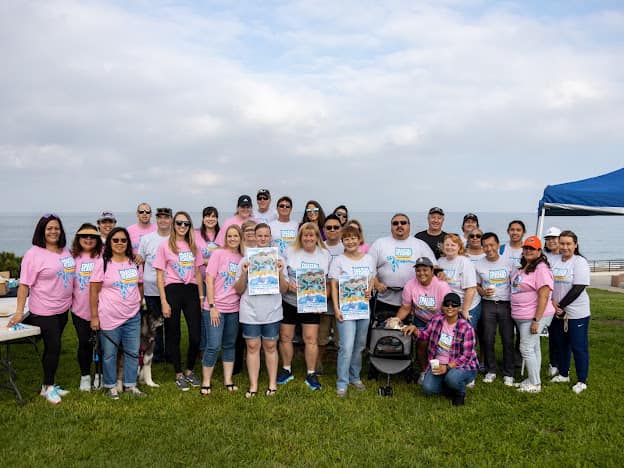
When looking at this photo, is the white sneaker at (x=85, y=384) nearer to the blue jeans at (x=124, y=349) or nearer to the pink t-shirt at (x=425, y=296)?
the blue jeans at (x=124, y=349)

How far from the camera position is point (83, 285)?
217 inches

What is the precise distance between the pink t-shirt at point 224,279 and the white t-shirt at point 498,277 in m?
3.05

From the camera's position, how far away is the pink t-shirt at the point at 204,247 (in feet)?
20.5

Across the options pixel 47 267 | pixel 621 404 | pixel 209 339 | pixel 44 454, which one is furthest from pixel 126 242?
pixel 621 404

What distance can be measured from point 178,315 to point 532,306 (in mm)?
4206

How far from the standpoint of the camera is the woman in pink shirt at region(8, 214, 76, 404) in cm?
524

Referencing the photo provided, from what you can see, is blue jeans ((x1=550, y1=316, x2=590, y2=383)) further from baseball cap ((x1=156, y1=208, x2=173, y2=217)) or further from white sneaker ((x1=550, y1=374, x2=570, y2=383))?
baseball cap ((x1=156, y1=208, x2=173, y2=217))

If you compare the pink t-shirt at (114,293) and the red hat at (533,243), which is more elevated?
the red hat at (533,243)

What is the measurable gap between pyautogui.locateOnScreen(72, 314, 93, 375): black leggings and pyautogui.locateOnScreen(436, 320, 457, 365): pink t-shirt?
3.97 m

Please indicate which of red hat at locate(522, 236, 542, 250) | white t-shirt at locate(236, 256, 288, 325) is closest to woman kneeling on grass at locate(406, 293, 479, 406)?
red hat at locate(522, 236, 542, 250)

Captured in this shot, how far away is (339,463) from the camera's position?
409 cm

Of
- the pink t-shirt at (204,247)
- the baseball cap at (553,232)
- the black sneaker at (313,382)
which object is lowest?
the black sneaker at (313,382)

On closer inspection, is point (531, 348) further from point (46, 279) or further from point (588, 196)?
point (46, 279)

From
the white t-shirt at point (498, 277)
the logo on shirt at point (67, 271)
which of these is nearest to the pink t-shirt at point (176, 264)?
the logo on shirt at point (67, 271)
